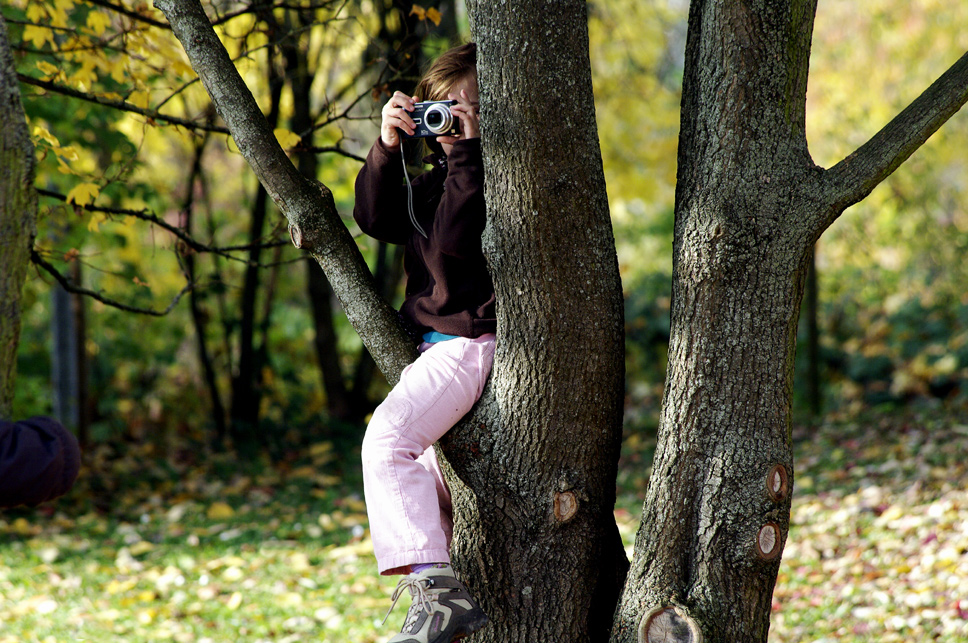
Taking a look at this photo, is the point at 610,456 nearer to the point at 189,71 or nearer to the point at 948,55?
the point at 189,71

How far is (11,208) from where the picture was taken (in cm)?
199

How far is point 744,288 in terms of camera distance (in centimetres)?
198

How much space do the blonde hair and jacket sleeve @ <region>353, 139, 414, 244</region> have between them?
0.23m

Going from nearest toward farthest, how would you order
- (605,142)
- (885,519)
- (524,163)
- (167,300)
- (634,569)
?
1. (524,163)
2. (634,569)
3. (885,519)
4. (167,300)
5. (605,142)

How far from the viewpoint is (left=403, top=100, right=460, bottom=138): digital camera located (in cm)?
217

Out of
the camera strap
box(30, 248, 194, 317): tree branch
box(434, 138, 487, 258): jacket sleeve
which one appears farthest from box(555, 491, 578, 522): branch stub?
box(30, 248, 194, 317): tree branch

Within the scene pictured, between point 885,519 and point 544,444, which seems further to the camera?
point 885,519

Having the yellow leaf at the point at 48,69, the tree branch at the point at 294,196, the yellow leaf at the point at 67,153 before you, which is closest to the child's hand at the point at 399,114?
the tree branch at the point at 294,196

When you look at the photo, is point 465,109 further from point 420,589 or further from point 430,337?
point 420,589

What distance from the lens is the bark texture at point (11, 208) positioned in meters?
1.96

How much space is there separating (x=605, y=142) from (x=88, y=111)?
5.67 meters

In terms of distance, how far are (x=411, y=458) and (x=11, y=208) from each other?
1.13 meters

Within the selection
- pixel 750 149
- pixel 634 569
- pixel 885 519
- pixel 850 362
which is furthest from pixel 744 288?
pixel 850 362

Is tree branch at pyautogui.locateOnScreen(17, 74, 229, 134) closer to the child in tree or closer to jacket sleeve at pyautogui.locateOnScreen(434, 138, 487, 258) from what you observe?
the child in tree
